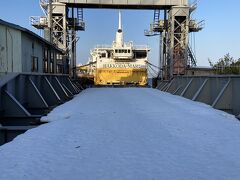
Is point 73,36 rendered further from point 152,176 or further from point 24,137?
point 152,176

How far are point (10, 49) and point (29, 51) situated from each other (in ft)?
6.83

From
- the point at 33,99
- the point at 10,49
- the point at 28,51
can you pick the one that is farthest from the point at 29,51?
the point at 33,99

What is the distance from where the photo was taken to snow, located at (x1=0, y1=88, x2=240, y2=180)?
167 inches

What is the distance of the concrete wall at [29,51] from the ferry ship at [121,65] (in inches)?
538

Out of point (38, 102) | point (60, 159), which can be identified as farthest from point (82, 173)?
point (38, 102)

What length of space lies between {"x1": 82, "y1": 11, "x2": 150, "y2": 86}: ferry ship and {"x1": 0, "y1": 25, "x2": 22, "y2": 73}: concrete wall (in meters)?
17.6

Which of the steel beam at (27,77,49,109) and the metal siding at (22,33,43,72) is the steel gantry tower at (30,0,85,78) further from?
the steel beam at (27,77,49,109)

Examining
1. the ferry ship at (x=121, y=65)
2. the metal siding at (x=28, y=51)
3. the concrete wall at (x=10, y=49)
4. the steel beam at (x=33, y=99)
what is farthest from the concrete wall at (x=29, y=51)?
the ferry ship at (x=121, y=65)

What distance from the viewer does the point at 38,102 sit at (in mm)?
11031

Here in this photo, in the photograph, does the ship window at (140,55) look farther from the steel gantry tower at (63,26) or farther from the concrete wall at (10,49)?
the concrete wall at (10,49)

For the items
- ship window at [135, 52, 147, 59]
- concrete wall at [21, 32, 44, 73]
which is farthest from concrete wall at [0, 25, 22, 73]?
ship window at [135, 52, 147, 59]

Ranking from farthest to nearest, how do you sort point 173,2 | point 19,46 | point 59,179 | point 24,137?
point 173,2
point 19,46
point 24,137
point 59,179

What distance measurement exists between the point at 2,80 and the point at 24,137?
3.26 metres

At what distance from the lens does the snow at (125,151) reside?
4234mm
